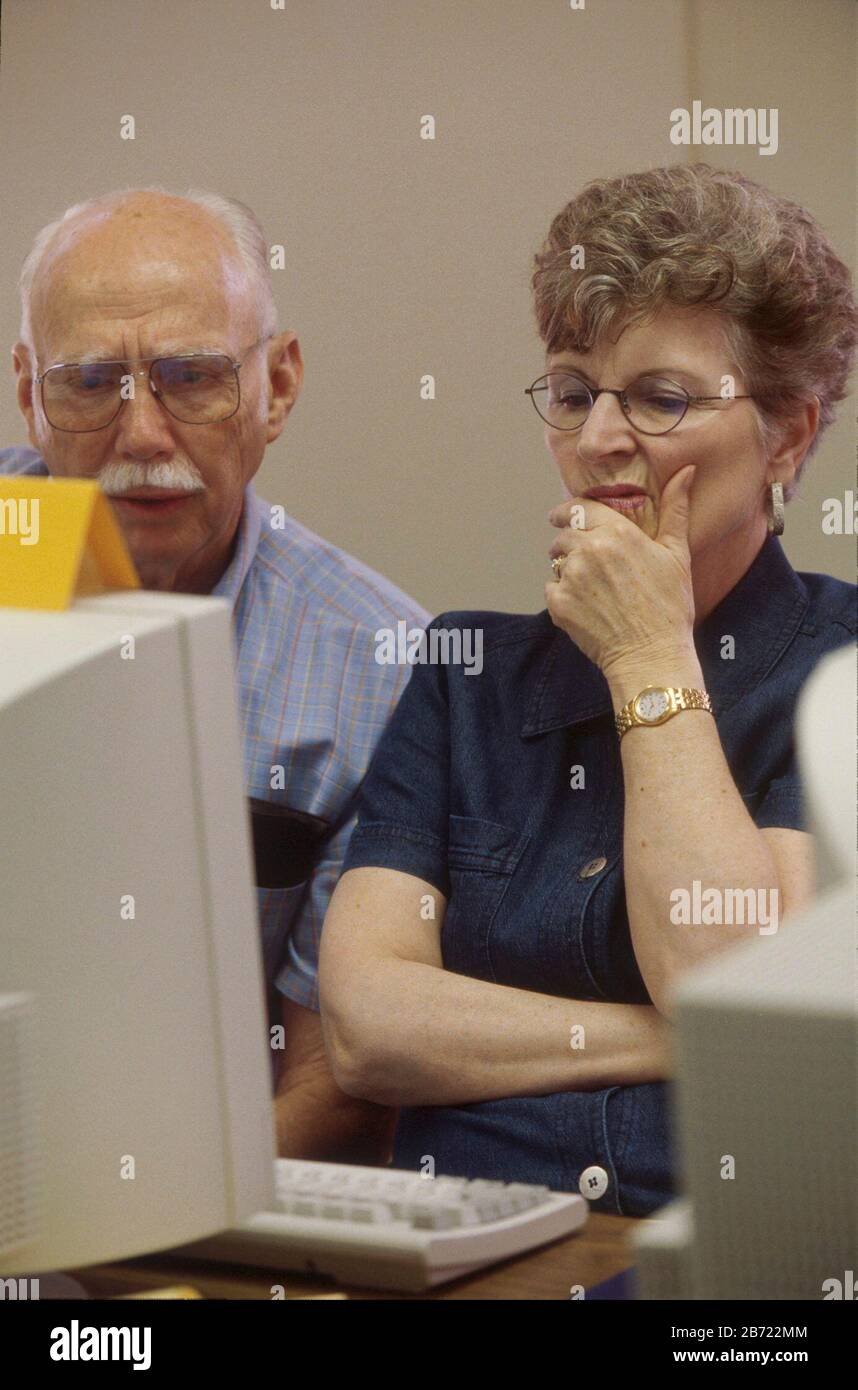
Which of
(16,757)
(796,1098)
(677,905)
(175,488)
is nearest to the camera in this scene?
(796,1098)

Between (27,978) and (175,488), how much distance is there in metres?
1.13

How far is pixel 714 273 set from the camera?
4.92 feet

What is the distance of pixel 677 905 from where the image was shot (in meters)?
1.32

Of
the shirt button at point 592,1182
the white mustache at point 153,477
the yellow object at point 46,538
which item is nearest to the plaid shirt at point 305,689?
the white mustache at point 153,477

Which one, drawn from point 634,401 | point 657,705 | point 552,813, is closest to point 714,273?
point 634,401

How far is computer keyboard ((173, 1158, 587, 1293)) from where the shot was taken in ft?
2.93

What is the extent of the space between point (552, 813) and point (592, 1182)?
1.16 feet

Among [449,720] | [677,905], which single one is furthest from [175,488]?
[677,905]

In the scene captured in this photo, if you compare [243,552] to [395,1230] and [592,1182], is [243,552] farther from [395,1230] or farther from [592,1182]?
[395,1230]

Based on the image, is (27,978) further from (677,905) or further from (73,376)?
(73,376)

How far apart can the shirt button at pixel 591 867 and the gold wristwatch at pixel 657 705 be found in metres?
0.12

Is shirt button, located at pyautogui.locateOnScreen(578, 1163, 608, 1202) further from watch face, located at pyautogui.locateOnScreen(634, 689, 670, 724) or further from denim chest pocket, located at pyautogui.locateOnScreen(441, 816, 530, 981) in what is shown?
watch face, located at pyautogui.locateOnScreen(634, 689, 670, 724)

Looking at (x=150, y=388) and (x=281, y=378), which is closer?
(x=150, y=388)

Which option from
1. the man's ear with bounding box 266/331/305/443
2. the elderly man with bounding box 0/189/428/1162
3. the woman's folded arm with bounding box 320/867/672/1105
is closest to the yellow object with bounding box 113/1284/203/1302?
A: the woman's folded arm with bounding box 320/867/672/1105
